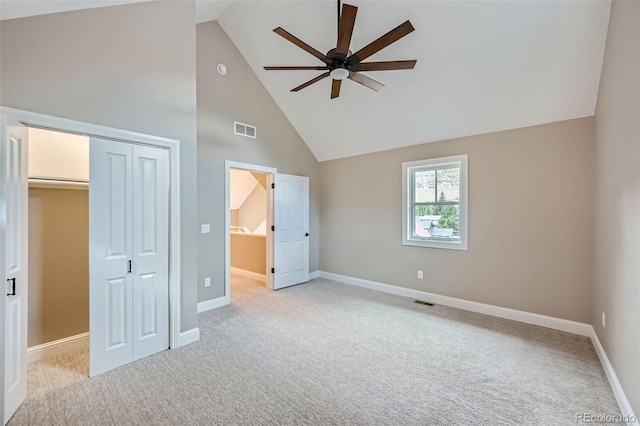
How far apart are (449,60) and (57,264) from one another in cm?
490

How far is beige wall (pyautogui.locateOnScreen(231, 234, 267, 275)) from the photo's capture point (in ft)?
18.6

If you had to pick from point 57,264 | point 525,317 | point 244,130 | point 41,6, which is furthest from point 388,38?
point 57,264

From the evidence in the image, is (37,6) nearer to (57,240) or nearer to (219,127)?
(57,240)

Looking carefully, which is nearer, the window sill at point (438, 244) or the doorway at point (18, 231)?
the doorway at point (18, 231)

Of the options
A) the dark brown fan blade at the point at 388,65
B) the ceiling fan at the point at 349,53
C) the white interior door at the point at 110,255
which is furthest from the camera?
the dark brown fan blade at the point at 388,65

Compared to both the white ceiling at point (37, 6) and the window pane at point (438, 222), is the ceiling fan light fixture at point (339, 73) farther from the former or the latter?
the window pane at point (438, 222)

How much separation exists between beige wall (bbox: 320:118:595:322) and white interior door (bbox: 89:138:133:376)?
151 inches

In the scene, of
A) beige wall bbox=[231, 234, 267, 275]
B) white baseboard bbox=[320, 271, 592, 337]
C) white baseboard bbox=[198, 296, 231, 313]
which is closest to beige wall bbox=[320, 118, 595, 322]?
white baseboard bbox=[320, 271, 592, 337]

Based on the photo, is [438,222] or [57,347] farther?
[438,222]

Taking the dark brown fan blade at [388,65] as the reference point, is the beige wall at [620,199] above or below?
below

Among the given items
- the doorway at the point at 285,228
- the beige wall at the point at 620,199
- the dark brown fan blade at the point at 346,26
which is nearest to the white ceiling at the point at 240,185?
the doorway at the point at 285,228

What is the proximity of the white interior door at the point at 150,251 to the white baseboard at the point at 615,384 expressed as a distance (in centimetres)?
376

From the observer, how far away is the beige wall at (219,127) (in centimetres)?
396

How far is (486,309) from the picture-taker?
376cm
